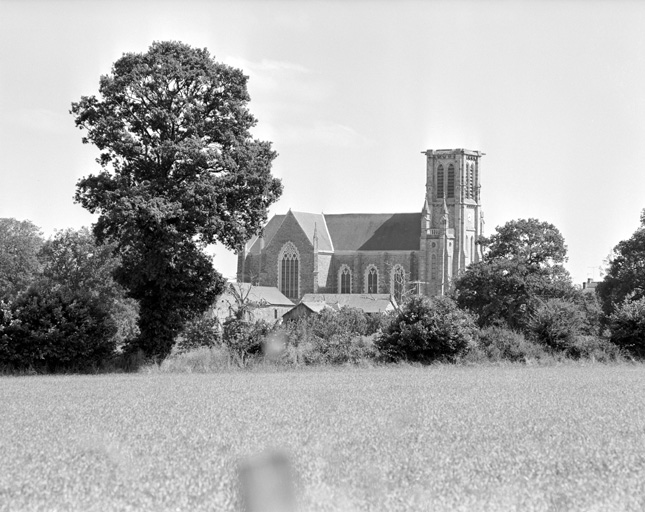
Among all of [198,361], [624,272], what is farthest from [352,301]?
[198,361]

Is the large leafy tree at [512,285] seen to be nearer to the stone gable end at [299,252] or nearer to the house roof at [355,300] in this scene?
the house roof at [355,300]

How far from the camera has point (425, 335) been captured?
125 ft

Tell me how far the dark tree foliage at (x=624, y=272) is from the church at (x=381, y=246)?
45.6 m

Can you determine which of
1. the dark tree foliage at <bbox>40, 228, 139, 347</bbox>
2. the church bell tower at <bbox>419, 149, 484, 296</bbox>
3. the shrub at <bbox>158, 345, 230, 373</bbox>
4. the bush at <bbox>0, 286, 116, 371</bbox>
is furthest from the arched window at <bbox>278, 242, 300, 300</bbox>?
the bush at <bbox>0, 286, 116, 371</bbox>

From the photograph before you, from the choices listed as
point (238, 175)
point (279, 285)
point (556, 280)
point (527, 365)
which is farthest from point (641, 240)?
point (279, 285)

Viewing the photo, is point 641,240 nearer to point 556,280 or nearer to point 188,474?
point 556,280

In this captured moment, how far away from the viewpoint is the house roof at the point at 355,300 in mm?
108000

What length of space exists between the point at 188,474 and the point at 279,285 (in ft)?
366

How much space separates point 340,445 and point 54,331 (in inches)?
902

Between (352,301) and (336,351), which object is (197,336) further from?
(352,301)

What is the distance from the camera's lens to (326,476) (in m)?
11.7

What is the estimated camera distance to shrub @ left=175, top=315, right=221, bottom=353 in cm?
3928

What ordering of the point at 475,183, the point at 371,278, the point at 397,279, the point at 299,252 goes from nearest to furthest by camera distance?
1. the point at 397,279
2. the point at 299,252
3. the point at 371,278
4. the point at 475,183

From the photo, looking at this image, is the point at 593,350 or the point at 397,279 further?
the point at 397,279
